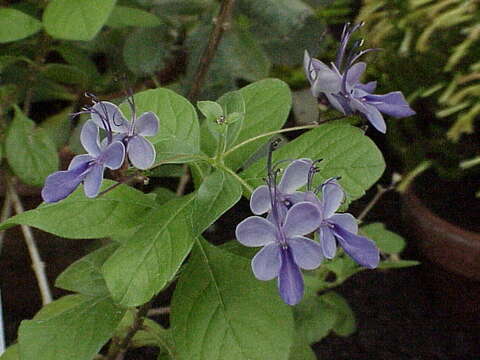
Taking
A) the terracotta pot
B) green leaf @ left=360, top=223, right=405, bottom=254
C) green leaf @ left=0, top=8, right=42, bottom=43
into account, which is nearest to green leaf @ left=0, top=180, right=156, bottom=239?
green leaf @ left=0, top=8, right=42, bottom=43

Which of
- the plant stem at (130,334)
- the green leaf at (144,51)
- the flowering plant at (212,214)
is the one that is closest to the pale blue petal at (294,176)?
the flowering plant at (212,214)

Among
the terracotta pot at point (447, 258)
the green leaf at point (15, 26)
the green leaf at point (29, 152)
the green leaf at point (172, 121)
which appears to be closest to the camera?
the green leaf at point (172, 121)

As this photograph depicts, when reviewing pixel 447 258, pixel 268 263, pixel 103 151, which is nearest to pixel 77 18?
pixel 103 151

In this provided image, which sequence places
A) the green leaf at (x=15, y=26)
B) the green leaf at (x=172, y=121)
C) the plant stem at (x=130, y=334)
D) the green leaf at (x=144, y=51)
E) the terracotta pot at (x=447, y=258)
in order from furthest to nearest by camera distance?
the terracotta pot at (x=447, y=258)
the green leaf at (x=144, y=51)
the green leaf at (x=15, y=26)
the plant stem at (x=130, y=334)
the green leaf at (x=172, y=121)

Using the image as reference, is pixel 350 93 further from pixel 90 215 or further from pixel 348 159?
pixel 90 215

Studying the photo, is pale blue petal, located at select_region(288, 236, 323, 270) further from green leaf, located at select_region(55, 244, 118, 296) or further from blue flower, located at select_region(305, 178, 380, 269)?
green leaf, located at select_region(55, 244, 118, 296)

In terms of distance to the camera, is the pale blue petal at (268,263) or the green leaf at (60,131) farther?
the green leaf at (60,131)

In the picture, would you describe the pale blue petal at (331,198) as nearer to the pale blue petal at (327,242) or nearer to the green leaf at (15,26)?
the pale blue petal at (327,242)

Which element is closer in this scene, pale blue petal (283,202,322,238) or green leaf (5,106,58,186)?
pale blue petal (283,202,322,238)
